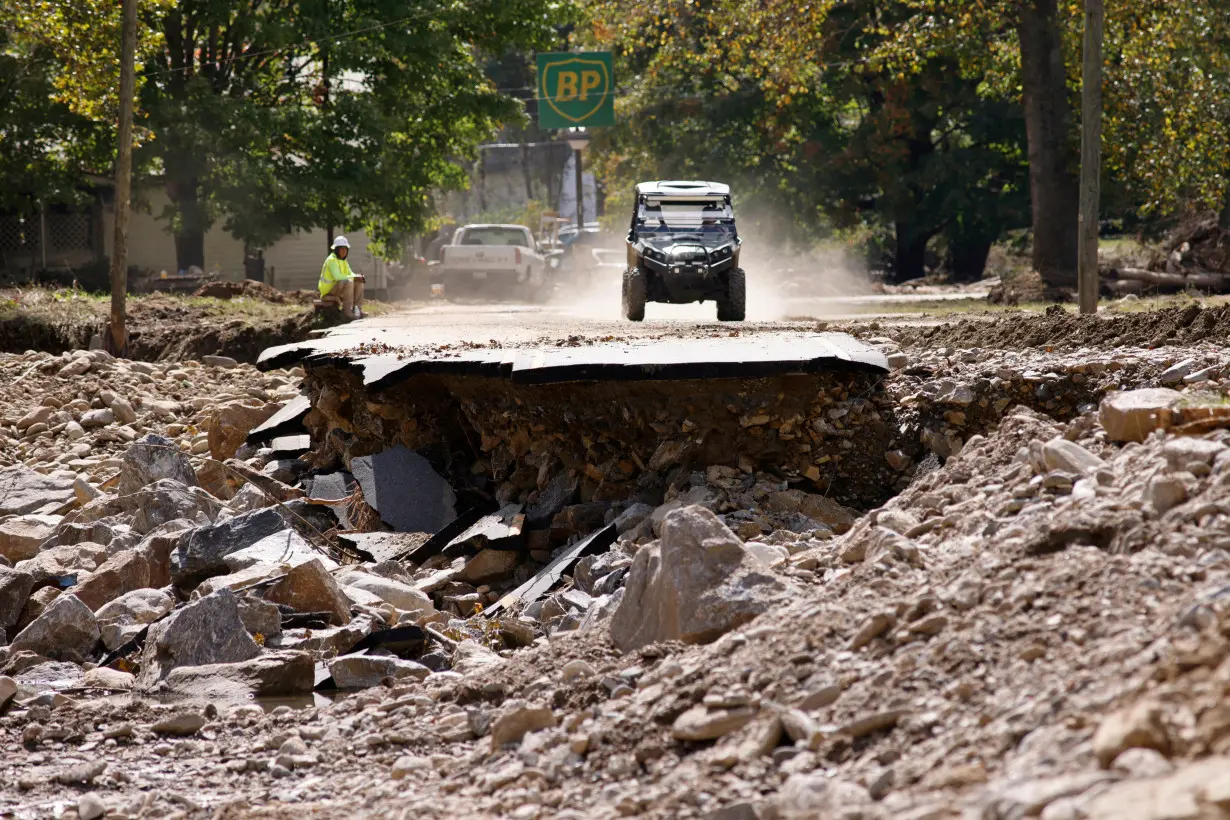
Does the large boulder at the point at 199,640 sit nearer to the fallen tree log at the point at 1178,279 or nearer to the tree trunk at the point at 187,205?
the fallen tree log at the point at 1178,279

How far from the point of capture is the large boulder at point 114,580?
290 inches

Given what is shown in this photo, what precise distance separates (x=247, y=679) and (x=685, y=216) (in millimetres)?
12993

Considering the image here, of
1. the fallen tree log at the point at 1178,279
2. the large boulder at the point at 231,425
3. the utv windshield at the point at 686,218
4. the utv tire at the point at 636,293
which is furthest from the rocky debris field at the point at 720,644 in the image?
the fallen tree log at the point at 1178,279

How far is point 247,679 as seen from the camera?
5836mm

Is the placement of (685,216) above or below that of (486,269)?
above

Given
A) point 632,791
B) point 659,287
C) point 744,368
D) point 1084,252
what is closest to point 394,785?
point 632,791

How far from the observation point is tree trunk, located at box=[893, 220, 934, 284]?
33.9m

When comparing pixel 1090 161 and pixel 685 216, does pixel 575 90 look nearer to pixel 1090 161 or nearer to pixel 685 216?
pixel 685 216

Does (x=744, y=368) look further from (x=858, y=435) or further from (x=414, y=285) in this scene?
(x=414, y=285)

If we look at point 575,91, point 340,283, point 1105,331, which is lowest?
point 1105,331

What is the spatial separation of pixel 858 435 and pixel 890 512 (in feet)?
9.91

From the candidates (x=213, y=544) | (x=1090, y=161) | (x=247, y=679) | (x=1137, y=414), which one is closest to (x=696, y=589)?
(x=1137, y=414)

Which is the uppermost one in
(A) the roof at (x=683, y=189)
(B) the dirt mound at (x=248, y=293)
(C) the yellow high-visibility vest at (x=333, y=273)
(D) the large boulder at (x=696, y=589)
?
→ (A) the roof at (x=683, y=189)

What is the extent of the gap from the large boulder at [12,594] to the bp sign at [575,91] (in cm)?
2240
